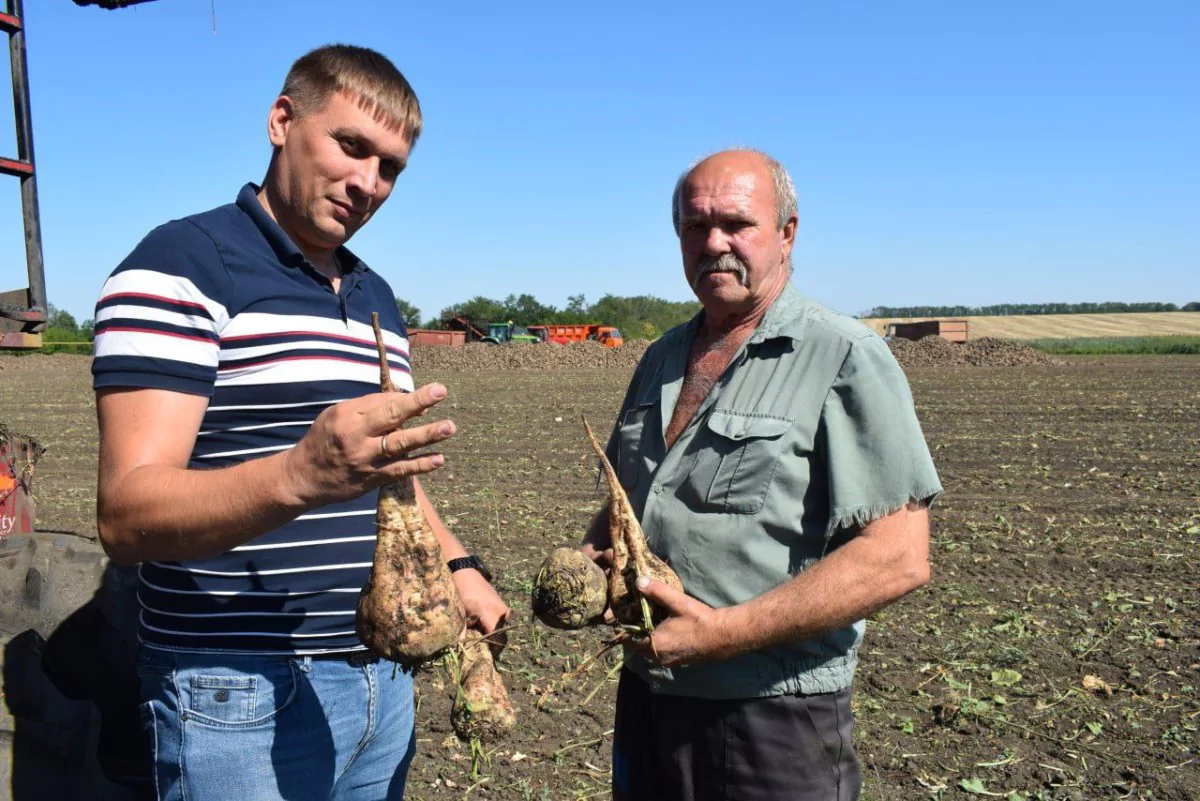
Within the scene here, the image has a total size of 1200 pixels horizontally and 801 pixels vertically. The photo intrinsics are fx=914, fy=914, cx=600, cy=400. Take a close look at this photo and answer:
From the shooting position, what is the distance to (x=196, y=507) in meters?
1.80

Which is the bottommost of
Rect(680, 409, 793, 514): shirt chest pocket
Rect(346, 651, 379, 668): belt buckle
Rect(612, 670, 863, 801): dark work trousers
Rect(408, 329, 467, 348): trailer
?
Rect(612, 670, 863, 801): dark work trousers

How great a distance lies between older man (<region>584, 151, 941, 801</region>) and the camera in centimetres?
248

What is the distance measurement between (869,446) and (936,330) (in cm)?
4189

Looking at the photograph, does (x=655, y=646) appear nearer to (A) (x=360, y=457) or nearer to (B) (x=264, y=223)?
(A) (x=360, y=457)

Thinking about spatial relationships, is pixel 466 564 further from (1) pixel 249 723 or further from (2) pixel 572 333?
(2) pixel 572 333

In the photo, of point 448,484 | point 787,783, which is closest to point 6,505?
point 787,783

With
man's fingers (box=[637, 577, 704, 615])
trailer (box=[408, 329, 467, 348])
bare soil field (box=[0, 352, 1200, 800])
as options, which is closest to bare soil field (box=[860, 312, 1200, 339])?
trailer (box=[408, 329, 467, 348])

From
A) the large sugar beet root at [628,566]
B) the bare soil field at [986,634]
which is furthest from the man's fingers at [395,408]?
the bare soil field at [986,634]

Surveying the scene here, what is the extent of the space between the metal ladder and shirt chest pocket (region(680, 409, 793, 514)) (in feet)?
9.34

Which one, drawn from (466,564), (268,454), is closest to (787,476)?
(466,564)

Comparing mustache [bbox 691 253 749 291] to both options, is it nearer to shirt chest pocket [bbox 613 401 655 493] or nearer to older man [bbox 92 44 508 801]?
shirt chest pocket [bbox 613 401 655 493]

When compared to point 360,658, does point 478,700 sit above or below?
below

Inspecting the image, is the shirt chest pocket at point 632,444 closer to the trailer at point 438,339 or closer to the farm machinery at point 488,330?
the trailer at point 438,339

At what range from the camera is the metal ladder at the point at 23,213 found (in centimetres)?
374
